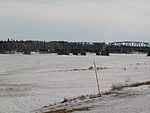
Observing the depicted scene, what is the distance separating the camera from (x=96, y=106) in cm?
1020

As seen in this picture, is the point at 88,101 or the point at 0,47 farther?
the point at 0,47

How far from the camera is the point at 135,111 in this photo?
8414 mm

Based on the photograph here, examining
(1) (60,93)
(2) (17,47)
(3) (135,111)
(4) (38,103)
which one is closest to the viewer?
(3) (135,111)

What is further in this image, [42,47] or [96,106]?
[42,47]

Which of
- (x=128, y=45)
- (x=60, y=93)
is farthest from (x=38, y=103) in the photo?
(x=128, y=45)

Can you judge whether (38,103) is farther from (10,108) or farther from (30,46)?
(30,46)

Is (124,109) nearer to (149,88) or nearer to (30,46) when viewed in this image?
(149,88)

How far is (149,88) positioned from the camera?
1268 centimetres

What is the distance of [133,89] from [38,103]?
14.3 ft

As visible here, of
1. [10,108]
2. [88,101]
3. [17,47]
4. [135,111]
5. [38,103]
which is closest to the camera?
[135,111]

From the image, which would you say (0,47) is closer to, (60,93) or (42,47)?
(42,47)

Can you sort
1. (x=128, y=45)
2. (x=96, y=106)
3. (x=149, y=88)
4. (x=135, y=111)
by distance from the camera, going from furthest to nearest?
(x=128, y=45) < (x=149, y=88) < (x=96, y=106) < (x=135, y=111)

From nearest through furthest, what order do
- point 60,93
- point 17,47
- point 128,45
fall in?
point 60,93, point 17,47, point 128,45

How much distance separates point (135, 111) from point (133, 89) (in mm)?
4564
